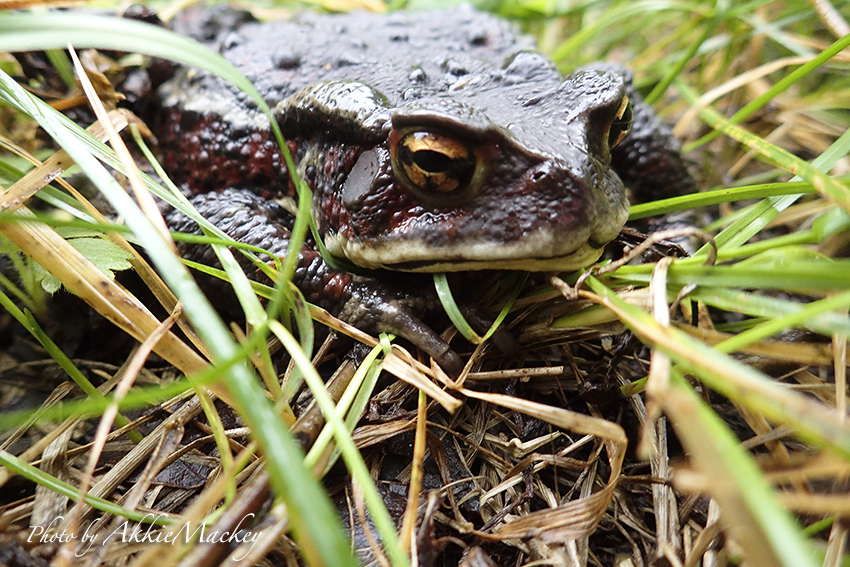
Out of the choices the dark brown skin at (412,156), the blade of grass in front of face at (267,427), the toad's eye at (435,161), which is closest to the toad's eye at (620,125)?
the dark brown skin at (412,156)

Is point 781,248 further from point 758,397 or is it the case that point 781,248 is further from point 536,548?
point 536,548

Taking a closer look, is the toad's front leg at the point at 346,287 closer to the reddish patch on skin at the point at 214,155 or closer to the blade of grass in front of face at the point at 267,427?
the reddish patch on skin at the point at 214,155

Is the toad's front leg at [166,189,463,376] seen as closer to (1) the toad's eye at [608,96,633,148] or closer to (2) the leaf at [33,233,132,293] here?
(2) the leaf at [33,233,132,293]

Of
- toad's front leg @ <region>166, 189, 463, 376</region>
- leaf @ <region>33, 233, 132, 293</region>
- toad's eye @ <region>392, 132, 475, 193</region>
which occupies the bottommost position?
toad's front leg @ <region>166, 189, 463, 376</region>

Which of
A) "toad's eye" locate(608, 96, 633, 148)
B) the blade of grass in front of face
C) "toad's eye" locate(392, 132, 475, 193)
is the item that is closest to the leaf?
the blade of grass in front of face

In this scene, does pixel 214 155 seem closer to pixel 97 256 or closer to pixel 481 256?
pixel 97 256

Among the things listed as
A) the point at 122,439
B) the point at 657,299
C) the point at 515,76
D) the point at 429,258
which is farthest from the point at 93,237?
the point at 657,299

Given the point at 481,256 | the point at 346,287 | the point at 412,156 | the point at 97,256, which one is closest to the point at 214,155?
the point at 97,256
